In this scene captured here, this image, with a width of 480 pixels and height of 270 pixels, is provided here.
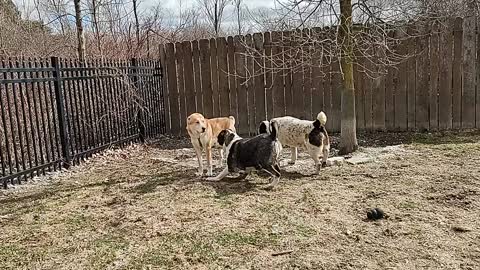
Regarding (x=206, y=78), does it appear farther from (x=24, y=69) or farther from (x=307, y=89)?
(x=24, y=69)

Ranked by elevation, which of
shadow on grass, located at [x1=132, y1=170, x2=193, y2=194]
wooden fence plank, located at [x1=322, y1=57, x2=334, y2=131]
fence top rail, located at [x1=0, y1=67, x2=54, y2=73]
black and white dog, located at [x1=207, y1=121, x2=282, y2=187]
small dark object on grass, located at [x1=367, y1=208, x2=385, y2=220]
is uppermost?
fence top rail, located at [x1=0, y1=67, x2=54, y2=73]

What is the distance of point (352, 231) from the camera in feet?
10.6

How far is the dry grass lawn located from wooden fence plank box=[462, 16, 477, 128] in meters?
1.78

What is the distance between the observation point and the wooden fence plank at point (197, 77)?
8.34m

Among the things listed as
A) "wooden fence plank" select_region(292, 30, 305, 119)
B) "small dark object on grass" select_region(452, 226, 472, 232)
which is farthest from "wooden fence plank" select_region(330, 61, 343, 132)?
"small dark object on grass" select_region(452, 226, 472, 232)

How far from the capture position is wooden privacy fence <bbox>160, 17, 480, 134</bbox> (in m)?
7.04

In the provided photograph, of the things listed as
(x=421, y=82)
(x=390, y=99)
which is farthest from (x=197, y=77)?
(x=421, y=82)

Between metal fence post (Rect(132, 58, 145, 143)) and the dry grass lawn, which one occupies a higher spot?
metal fence post (Rect(132, 58, 145, 143))

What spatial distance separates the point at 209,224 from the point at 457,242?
78.6 inches

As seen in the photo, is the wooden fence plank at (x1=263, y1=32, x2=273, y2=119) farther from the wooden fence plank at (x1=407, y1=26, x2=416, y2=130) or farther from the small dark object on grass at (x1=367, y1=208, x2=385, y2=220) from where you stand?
the small dark object on grass at (x1=367, y1=208, x2=385, y2=220)

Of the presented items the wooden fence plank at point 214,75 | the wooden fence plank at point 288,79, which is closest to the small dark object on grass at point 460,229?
the wooden fence plank at point 288,79

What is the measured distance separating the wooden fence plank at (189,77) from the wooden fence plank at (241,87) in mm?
1034

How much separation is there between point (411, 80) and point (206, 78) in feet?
13.4

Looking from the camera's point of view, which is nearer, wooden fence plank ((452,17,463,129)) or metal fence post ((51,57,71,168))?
metal fence post ((51,57,71,168))
